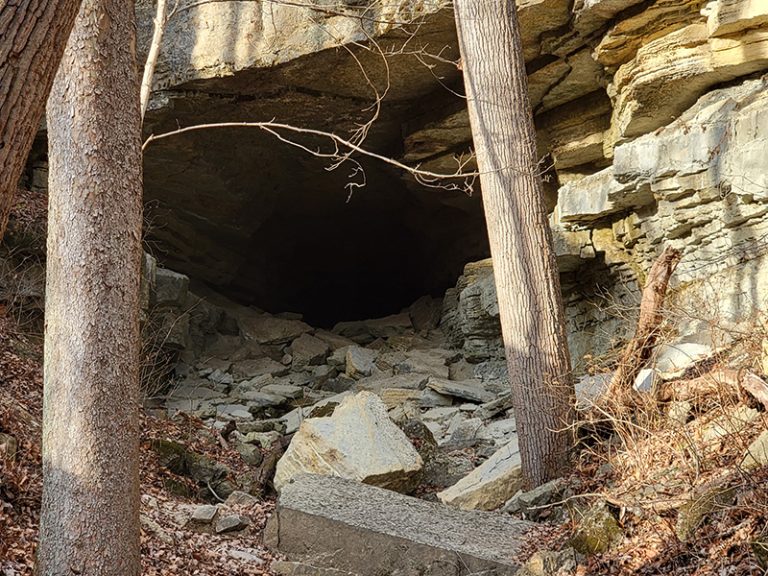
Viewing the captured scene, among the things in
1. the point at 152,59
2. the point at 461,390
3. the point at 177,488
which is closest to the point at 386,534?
the point at 177,488

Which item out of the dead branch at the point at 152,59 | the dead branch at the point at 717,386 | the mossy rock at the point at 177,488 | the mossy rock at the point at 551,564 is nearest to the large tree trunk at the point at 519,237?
the dead branch at the point at 717,386

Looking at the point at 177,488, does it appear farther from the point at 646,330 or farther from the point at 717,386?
the point at 717,386

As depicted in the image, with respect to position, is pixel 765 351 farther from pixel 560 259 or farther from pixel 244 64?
pixel 244 64

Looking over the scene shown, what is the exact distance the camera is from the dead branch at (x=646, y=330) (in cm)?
666

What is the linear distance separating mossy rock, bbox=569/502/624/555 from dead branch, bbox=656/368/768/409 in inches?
52.9

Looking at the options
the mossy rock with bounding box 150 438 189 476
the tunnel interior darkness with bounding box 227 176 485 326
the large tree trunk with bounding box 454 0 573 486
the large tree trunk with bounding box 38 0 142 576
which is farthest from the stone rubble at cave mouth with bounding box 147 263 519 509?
the large tree trunk with bounding box 38 0 142 576

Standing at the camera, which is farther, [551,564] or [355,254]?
[355,254]

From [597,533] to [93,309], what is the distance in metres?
3.69

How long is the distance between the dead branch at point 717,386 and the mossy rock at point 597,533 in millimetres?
1344

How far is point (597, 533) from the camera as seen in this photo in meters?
5.16

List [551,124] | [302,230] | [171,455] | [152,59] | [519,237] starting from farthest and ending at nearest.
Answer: [302,230]
[551,124]
[171,455]
[519,237]
[152,59]

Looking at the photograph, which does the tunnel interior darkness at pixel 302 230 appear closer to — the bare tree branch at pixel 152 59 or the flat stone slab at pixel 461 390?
the flat stone slab at pixel 461 390

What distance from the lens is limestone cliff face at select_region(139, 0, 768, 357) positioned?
9.75 m

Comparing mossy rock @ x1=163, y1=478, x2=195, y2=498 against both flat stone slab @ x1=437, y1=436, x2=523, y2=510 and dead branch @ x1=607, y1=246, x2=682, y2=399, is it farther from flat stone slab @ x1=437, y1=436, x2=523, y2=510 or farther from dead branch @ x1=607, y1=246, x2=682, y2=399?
dead branch @ x1=607, y1=246, x2=682, y2=399
